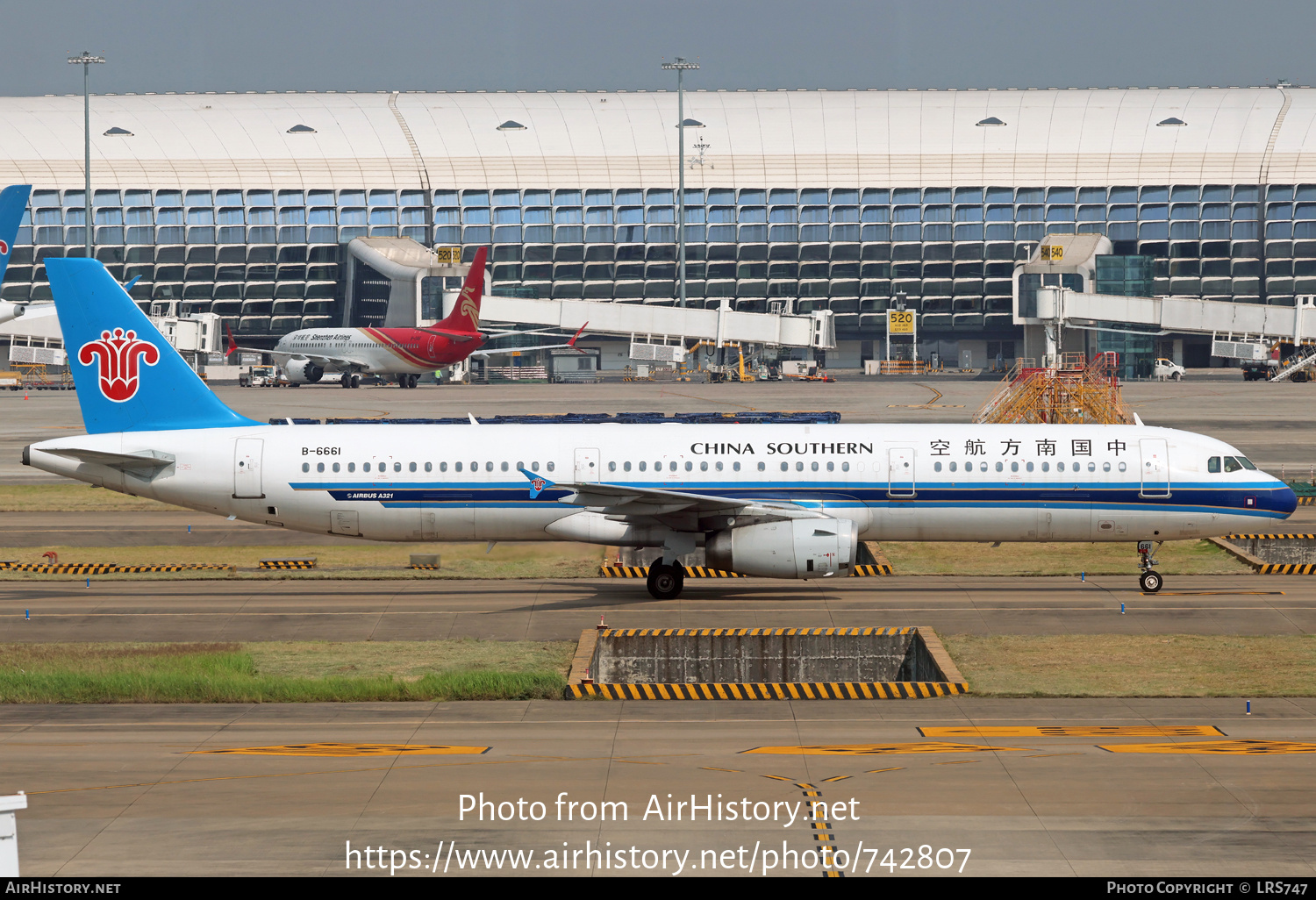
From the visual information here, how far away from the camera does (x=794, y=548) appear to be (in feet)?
113

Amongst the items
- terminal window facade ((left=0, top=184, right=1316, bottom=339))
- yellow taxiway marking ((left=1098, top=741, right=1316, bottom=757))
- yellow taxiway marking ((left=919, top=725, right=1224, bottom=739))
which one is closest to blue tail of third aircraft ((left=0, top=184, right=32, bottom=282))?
yellow taxiway marking ((left=919, top=725, right=1224, bottom=739))

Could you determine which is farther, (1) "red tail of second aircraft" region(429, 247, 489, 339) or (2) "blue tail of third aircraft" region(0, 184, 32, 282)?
(1) "red tail of second aircraft" region(429, 247, 489, 339)

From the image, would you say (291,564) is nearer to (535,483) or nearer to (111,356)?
(111,356)

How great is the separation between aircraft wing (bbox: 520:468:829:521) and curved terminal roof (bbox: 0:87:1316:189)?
148 m

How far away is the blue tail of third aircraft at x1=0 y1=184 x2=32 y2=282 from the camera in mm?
35750

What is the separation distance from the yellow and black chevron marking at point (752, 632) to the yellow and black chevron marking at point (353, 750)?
8.88 metres

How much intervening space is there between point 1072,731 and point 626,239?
160 meters

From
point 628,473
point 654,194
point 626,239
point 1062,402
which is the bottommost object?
point 628,473

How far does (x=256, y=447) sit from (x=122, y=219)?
154m

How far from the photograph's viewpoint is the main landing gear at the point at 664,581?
3647 cm

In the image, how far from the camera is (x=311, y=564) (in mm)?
42688

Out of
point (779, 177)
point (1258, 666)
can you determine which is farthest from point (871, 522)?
point (779, 177)

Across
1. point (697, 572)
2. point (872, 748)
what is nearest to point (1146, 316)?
point (697, 572)

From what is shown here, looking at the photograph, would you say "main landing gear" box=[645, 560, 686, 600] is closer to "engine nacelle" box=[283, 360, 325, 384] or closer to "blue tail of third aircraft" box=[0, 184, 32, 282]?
"blue tail of third aircraft" box=[0, 184, 32, 282]
